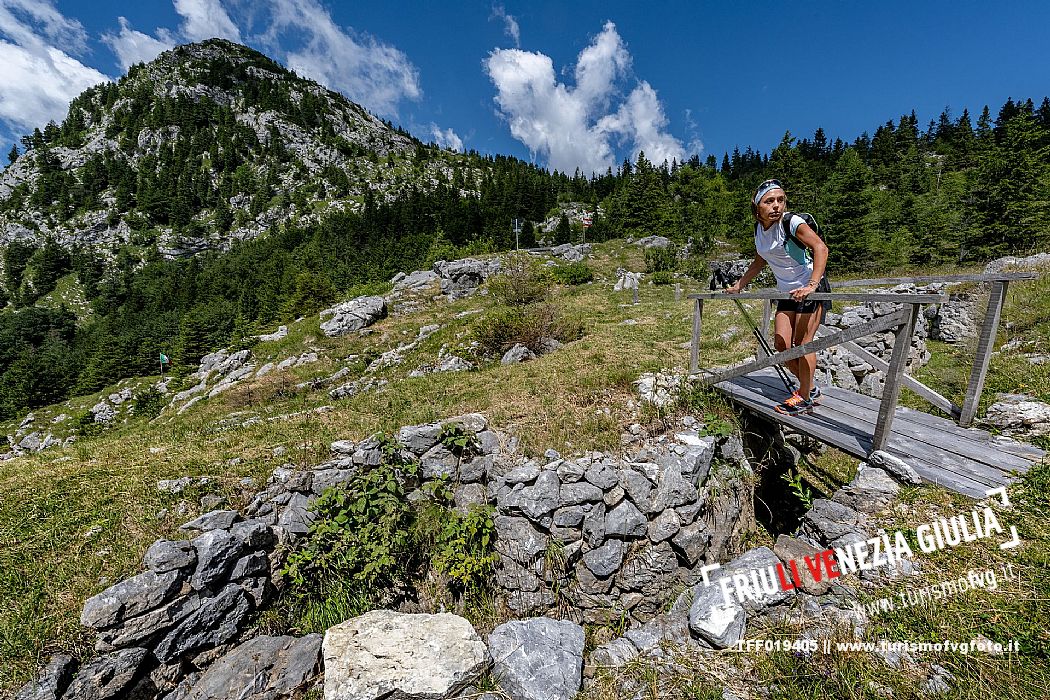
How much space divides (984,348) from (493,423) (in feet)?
20.8

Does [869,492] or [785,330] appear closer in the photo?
[869,492]

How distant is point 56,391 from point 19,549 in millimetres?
72397

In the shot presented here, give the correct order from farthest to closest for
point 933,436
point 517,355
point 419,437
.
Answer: point 517,355
point 419,437
point 933,436

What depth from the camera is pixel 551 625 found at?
4082 mm

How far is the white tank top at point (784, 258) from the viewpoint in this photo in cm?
450

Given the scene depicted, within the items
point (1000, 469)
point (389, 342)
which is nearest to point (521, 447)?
point (1000, 469)

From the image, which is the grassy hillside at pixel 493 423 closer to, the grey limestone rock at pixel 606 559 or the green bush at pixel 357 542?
the grey limestone rock at pixel 606 559

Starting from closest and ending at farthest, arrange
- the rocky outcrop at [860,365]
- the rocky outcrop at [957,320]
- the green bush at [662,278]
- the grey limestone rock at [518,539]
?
the grey limestone rock at [518,539]
the rocky outcrop at [860,365]
the rocky outcrop at [957,320]
the green bush at [662,278]

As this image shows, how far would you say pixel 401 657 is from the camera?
3.62 meters

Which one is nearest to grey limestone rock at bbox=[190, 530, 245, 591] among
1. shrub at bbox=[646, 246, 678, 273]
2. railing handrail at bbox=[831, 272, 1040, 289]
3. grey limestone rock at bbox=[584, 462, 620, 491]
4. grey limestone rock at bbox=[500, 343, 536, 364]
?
grey limestone rock at bbox=[584, 462, 620, 491]

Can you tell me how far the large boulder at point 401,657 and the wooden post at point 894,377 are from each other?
184 inches

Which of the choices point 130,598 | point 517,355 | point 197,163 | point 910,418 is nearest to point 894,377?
point 910,418

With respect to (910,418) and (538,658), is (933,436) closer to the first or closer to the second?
(910,418)

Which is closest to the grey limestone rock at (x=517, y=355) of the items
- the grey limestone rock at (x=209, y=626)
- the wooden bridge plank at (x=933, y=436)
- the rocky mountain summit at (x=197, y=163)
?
the wooden bridge plank at (x=933, y=436)
